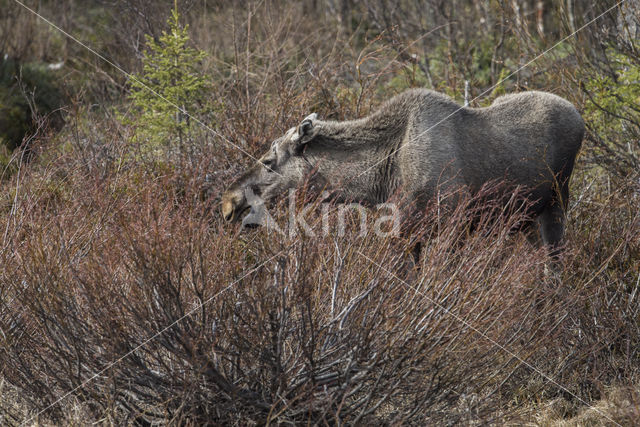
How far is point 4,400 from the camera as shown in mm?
4672

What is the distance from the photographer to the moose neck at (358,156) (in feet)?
21.3

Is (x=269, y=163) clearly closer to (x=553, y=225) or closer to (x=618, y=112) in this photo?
(x=553, y=225)

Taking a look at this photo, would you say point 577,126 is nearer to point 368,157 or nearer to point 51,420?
point 368,157

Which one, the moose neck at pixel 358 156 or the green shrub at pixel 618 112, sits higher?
the moose neck at pixel 358 156

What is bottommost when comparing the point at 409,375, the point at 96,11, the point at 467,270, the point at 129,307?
the point at 409,375

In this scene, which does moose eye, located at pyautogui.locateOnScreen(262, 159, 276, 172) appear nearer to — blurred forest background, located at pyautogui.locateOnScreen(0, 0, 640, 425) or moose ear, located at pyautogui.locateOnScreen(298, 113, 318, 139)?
moose ear, located at pyautogui.locateOnScreen(298, 113, 318, 139)

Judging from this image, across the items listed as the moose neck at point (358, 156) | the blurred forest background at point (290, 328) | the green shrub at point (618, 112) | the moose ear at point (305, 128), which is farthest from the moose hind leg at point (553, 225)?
the moose ear at point (305, 128)

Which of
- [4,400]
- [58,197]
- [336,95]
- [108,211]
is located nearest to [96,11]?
[336,95]

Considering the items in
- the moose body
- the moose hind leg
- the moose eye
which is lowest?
the moose hind leg

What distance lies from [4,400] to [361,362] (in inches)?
94.8

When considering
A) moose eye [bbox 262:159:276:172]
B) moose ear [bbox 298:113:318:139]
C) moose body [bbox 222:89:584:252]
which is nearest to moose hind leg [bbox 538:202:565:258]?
moose body [bbox 222:89:584:252]

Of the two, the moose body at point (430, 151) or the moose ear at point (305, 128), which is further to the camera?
the moose ear at point (305, 128)

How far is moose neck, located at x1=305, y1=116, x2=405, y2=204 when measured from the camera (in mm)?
6492

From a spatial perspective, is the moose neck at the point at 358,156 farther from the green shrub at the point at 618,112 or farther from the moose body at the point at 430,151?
the green shrub at the point at 618,112
